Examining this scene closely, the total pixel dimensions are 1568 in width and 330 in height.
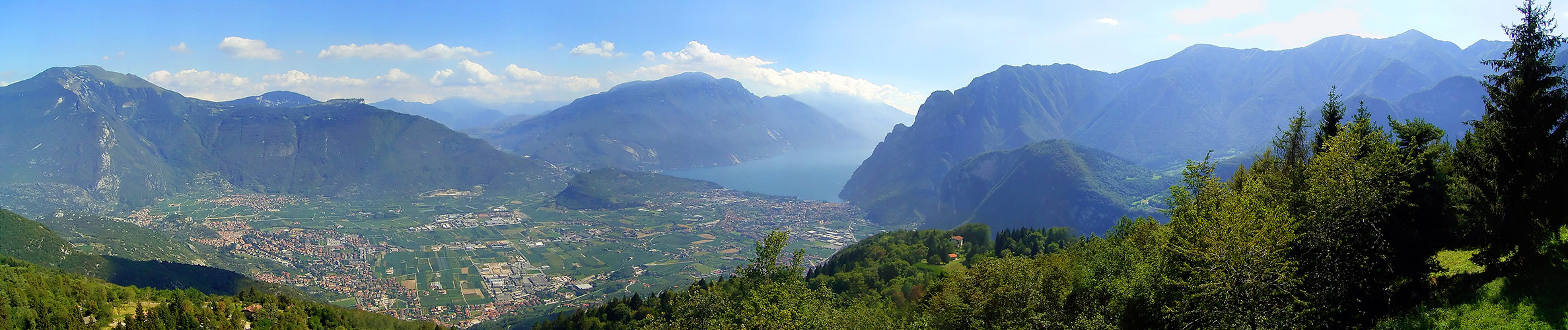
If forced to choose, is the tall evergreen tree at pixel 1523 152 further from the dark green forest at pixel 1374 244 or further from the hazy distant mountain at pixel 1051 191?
the hazy distant mountain at pixel 1051 191

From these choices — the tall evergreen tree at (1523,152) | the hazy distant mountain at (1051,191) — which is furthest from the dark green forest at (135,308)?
the hazy distant mountain at (1051,191)

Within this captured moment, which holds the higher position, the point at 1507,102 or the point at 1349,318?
the point at 1507,102

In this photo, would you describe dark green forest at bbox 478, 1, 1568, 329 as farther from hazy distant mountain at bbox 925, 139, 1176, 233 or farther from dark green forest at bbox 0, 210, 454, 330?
hazy distant mountain at bbox 925, 139, 1176, 233

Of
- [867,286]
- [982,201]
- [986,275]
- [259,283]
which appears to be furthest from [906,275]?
[982,201]

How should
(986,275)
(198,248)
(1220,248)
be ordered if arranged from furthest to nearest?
(198,248)
(986,275)
(1220,248)

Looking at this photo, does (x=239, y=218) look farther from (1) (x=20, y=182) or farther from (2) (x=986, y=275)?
(2) (x=986, y=275)

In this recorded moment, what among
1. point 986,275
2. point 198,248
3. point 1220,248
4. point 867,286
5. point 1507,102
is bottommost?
point 198,248
